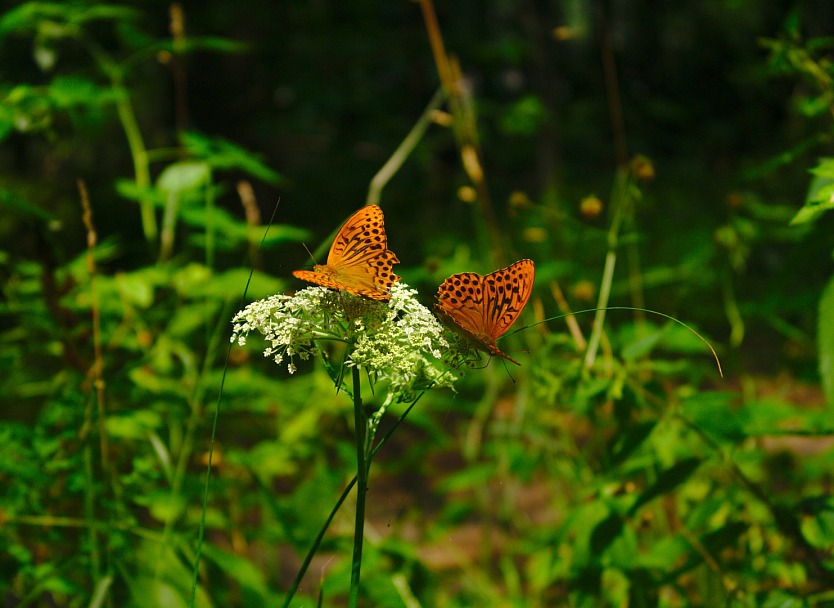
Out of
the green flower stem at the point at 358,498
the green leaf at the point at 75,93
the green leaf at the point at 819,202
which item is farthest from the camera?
the green leaf at the point at 75,93

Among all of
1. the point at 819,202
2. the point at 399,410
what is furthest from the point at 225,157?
the point at 819,202

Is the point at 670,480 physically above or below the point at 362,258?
below

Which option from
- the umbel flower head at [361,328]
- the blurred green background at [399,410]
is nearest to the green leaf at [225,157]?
the blurred green background at [399,410]

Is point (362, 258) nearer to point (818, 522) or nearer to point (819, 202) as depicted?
point (819, 202)

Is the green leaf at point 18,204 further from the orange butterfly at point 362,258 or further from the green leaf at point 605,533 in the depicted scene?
the green leaf at point 605,533

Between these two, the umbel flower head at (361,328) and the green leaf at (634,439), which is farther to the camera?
the green leaf at (634,439)

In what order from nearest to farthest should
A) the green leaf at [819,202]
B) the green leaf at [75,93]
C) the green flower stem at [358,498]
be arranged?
the green flower stem at [358,498]
the green leaf at [819,202]
the green leaf at [75,93]

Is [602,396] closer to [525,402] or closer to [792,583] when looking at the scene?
[792,583]
